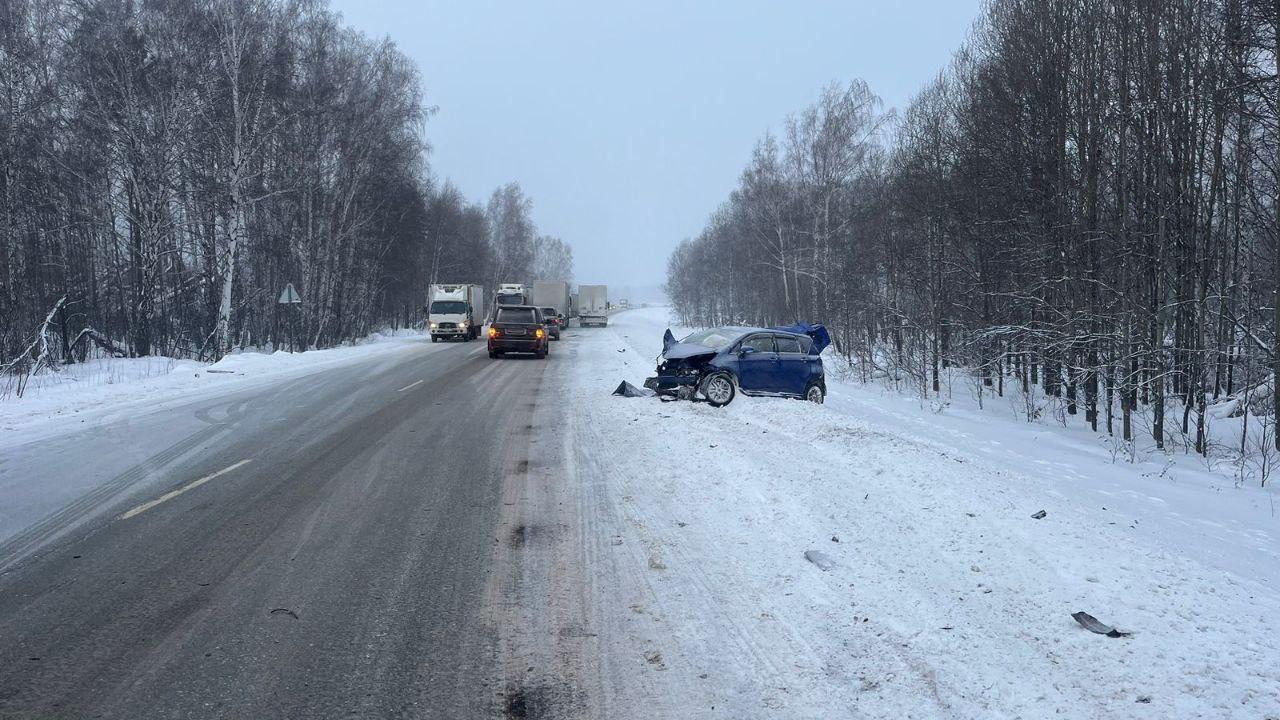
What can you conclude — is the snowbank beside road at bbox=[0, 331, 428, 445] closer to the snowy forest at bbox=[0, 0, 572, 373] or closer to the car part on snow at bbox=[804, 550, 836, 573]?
the snowy forest at bbox=[0, 0, 572, 373]

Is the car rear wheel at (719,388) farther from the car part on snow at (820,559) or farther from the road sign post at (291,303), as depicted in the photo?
the road sign post at (291,303)

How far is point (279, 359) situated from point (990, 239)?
72.3 ft

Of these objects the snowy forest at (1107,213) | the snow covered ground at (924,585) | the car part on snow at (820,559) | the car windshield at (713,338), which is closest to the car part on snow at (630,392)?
the car windshield at (713,338)

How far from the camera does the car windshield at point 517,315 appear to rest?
25578 mm

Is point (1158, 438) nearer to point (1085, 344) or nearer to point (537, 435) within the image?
point (1085, 344)

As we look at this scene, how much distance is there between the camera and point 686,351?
572 inches

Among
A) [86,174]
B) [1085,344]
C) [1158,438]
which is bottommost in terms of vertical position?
[1158,438]

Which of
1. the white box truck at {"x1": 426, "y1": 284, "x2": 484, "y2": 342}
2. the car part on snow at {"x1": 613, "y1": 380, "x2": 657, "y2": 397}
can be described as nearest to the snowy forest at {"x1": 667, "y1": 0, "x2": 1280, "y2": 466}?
the car part on snow at {"x1": 613, "y1": 380, "x2": 657, "y2": 397}

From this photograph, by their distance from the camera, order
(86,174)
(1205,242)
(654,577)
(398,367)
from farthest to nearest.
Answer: (86,174), (398,367), (1205,242), (654,577)

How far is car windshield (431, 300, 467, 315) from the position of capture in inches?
1489

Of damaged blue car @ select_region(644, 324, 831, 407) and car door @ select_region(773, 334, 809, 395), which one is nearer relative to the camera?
damaged blue car @ select_region(644, 324, 831, 407)

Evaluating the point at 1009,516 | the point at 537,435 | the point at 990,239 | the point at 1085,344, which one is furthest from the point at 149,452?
the point at 990,239

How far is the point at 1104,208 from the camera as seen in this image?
13.9 m

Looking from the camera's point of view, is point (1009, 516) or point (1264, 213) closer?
point (1009, 516)
